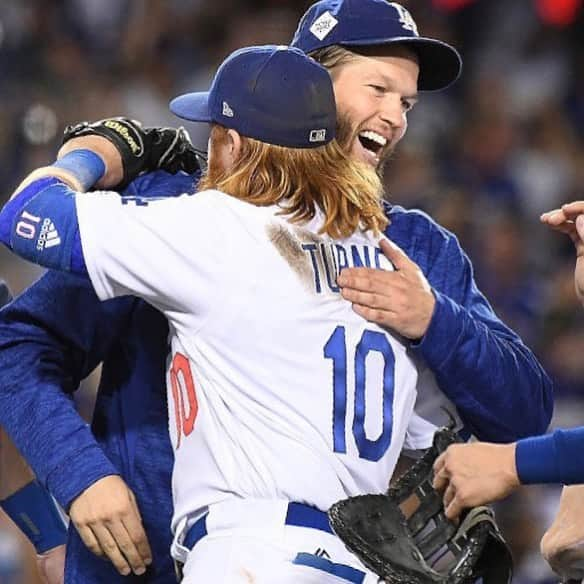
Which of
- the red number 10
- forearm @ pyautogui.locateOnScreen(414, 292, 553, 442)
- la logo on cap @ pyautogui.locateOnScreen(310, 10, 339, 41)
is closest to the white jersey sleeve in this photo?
the red number 10

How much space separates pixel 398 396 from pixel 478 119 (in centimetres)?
427

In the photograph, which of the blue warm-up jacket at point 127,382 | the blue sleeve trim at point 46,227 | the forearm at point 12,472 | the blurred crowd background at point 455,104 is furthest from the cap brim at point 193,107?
the blurred crowd background at point 455,104

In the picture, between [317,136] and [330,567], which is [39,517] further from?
[317,136]

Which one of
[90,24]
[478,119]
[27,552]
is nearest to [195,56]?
[90,24]

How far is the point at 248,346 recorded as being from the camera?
2.11 m

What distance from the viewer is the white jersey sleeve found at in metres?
2.09

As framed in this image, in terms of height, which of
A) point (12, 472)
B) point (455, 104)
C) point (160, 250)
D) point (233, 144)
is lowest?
point (455, 104)

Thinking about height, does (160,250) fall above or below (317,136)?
below

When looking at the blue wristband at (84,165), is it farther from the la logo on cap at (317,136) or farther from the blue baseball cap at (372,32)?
the blue baseball cap at (372,32)

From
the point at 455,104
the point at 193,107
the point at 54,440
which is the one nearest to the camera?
the point at 54,440

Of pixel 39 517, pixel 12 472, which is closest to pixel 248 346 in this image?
pixel 39 517

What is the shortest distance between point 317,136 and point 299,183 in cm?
8

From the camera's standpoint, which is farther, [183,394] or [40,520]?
[40,520]

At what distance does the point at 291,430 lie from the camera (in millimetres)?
2105
